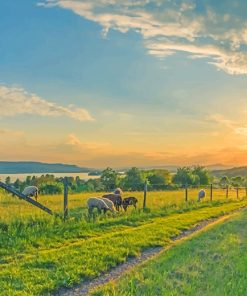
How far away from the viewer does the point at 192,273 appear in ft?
28.5

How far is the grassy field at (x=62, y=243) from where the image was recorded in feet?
26.7

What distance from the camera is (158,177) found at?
62.3 metres

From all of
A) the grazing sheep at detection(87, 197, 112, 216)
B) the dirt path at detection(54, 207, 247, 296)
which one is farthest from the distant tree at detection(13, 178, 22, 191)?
the dirt path at detection(54, 207, 247, 296)

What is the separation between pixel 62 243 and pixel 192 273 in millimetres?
4426

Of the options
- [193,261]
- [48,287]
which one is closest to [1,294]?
[48,287]

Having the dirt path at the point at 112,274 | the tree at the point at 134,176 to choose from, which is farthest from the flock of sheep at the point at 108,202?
the tree at the point at 134,176

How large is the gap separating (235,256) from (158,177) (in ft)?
170

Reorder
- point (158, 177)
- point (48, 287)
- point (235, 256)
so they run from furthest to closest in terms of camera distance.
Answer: point (158, 177)
point (235, 256)
point (48, 287)

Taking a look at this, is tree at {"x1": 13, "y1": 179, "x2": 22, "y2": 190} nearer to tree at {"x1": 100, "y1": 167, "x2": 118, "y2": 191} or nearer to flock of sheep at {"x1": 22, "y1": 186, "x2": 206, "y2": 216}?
flock of sheep at {"x1": 22, "y1": 186, "x2": 206, "y2": 216}

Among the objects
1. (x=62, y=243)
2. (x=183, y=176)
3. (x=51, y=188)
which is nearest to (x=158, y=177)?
(x=183, y=176)

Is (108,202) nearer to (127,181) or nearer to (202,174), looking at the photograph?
(127,181)

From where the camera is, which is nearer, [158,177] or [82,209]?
[82,209]

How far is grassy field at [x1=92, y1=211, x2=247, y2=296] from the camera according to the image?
7543 mm

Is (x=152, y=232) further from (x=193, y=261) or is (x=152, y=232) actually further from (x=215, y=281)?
(x=215, y=281)
